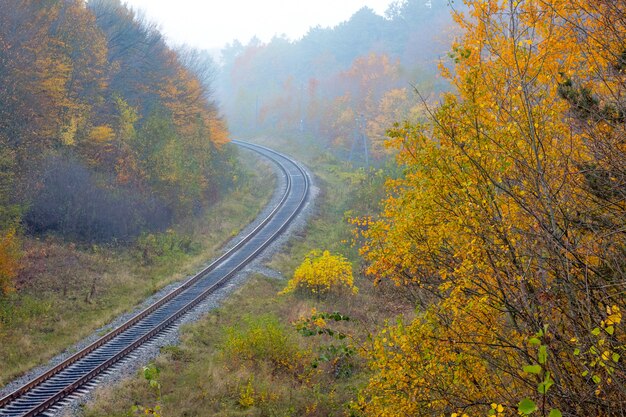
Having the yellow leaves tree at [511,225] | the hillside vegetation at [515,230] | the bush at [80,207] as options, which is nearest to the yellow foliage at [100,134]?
the bush at [80,207]

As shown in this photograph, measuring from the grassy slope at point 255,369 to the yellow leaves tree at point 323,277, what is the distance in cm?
47

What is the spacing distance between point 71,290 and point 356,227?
14.0 m

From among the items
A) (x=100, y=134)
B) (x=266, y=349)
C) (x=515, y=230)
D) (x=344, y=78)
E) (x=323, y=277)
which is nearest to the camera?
(x=515, y=230)

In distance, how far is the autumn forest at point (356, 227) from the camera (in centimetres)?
540

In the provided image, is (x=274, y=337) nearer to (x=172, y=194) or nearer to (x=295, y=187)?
(x=172, y=194)

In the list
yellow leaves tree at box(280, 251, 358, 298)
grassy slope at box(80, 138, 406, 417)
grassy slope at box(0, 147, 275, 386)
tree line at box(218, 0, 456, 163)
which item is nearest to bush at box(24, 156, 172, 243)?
grassy slope at box(0, 147, 275, 386)

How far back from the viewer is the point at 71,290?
1998 cm

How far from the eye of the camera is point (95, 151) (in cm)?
2911

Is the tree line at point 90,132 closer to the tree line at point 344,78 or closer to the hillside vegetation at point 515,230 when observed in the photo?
the hillside vegetation at point 515,230

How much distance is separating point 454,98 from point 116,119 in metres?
29.5

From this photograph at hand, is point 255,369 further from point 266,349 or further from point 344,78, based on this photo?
point 344,78

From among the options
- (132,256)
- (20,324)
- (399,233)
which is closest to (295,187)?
(132,256)

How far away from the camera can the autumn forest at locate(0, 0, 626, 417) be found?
540cm

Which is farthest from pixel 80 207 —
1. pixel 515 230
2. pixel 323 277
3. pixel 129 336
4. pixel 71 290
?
pixel 515 230
